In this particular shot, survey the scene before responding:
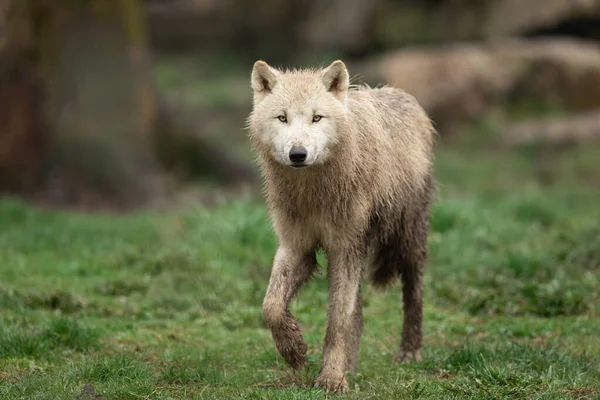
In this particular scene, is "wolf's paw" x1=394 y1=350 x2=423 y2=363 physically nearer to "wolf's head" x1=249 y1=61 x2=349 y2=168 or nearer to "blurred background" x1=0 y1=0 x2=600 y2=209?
"wolf's head" x1=249 y1=61 x2=349 y2=168

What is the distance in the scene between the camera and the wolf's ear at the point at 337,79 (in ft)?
22.7

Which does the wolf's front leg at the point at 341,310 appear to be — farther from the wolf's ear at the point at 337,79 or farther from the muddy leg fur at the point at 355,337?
the wolf's ear at the point at 337,79

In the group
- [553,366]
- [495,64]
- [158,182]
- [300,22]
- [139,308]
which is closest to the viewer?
[553,366]

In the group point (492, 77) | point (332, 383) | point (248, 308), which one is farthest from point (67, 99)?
point (332, 383)

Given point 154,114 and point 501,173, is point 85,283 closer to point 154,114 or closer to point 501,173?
point 154,114

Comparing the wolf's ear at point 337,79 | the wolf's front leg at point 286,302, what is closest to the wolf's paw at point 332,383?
the wolf's front leg at point 286,302

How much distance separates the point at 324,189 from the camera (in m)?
6.85

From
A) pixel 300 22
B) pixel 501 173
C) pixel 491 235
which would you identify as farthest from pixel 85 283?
pixel 300 22

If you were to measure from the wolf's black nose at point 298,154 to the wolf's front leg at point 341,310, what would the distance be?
0.91m

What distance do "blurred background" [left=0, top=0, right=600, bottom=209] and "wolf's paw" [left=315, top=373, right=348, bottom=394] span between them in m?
3.71

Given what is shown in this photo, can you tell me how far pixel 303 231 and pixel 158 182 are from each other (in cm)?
871

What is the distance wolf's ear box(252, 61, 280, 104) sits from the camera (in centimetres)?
697

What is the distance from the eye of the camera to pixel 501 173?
1661 cm

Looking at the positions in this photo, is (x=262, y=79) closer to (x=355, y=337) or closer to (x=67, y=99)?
(x=355, y=337)
